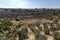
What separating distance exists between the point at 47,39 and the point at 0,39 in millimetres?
8658

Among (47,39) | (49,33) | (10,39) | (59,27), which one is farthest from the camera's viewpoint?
(59,27)

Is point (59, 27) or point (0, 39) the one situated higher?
point (0, 39)

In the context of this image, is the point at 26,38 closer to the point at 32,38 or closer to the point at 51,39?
the point at 32,38

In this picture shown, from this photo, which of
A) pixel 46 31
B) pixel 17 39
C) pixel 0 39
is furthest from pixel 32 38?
pixel 0 39

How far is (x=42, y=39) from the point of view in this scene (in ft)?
95.9

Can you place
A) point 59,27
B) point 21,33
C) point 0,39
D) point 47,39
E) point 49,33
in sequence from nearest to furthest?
point 0,39
point 47,39
point 21,33
point 49,33
point 59,27

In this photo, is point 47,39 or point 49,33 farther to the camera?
point 49,33

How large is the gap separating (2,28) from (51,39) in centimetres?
1268

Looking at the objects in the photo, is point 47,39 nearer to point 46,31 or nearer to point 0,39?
point 46,31

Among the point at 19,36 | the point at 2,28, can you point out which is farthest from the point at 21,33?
the point at 2,28

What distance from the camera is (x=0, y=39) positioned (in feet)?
82.3

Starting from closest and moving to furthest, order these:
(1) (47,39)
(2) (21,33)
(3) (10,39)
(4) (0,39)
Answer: (4) (0,39), (3) (10,39), (1) (47,39), (2) (21,33)

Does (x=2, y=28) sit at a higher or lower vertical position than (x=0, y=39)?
lower

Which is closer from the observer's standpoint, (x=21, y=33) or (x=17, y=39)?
(x=17, y=39)
